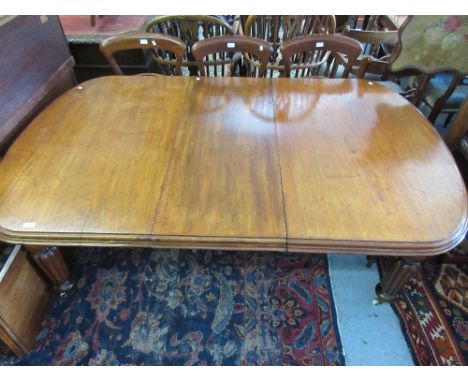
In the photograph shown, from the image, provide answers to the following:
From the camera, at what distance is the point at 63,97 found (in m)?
1.39

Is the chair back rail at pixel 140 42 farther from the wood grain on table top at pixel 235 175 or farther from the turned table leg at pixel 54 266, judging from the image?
the turned table leg at pixel 54 266

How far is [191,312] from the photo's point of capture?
1346 mm

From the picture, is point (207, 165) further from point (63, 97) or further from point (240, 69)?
point (240, 69)

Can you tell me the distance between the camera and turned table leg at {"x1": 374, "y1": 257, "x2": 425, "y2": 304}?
1.09m

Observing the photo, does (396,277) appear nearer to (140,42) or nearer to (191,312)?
(191,312)

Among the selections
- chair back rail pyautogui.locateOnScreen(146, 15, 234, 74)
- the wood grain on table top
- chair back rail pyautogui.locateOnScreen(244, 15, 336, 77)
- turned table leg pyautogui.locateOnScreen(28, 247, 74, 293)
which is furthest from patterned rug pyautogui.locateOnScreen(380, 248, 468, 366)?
chair back rail pyautogui.locateOnScreen(146, 15, 234, 74)

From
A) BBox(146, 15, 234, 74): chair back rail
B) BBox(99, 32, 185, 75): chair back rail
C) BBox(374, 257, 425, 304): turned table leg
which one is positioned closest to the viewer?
BBox(374, 257, 425, 304): turned table leg

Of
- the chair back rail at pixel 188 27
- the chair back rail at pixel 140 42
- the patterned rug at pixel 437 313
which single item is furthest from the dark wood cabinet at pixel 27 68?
the patterned rug at pixel 437 313

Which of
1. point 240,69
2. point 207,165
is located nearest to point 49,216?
point 207,165

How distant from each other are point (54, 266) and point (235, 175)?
0.87 metres

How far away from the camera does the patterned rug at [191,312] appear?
48.3 inches

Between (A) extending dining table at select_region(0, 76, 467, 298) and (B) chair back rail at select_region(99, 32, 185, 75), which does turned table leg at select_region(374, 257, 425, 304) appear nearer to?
(A) extending dining table at select_region(0, 76, 467, 298)
